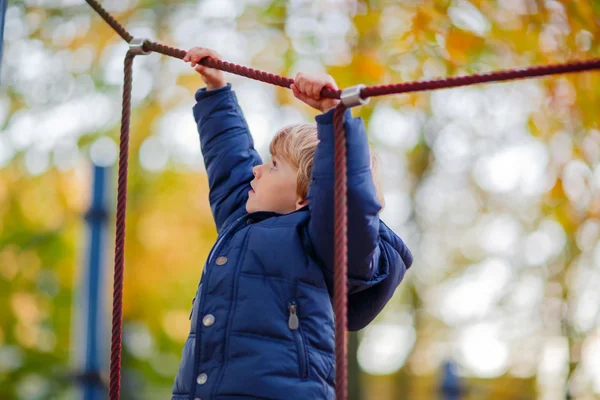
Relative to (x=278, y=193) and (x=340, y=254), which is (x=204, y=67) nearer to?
(x=278, y=193)

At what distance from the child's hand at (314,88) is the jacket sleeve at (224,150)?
480 mm

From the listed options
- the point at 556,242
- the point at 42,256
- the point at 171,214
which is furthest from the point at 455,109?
the point at 42,256

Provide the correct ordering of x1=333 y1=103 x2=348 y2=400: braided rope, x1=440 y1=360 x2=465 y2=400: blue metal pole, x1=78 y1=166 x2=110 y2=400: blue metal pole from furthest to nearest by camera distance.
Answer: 1. x1=440 y1=360 x2=465 y2=400: blue metal pole
2. x1=78 y1=166 x2=110 y2=400: blue metal pole
3. x1=333 y1=103 x2=348 y2=400: braided rope

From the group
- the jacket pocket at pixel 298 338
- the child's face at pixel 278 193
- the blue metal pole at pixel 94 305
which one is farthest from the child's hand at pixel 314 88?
the blue metal pole at pixel 94 305

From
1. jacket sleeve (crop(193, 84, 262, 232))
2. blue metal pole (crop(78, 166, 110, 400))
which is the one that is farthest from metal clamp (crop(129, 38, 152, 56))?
blue metal pole (crop(78, 166, 110, 400))

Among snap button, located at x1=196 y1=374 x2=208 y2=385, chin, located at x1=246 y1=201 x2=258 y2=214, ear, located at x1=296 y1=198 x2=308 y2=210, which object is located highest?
ear, located at x1=296 y1=198 x2=308 y2=210

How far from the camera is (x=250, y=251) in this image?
163 centimetres

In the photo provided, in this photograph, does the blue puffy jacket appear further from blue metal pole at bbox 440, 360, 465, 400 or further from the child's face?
blue metal pole at bbox 440, 360, 465, 400

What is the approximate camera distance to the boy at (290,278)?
1.50m

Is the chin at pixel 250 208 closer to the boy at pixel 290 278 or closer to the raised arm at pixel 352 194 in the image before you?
the boy at pixel 290 278

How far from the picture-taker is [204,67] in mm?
1984

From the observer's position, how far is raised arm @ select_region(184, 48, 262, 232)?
1968mm

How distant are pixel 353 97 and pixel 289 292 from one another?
44 cm

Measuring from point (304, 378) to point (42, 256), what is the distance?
8429 millimetres
